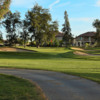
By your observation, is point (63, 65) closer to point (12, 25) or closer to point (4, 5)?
point (4, 5)

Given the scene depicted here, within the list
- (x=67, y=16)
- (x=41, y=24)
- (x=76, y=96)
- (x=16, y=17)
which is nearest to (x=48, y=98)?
(x=76, y=96)

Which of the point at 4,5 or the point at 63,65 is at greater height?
the point at 4,5

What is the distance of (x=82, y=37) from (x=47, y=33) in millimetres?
50617

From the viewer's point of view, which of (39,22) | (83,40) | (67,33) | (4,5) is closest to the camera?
(4,5)

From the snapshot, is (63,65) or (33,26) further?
(33,26)

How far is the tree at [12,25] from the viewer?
67125 millimetres

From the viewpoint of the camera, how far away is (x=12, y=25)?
225 feet

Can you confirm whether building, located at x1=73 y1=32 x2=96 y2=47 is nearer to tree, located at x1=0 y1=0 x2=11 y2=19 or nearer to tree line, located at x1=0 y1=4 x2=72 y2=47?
tree line, located at x1=0 y1=4 x2=72 y2=47

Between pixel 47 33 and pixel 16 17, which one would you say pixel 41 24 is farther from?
pixel 16 17

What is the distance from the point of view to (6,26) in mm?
68125

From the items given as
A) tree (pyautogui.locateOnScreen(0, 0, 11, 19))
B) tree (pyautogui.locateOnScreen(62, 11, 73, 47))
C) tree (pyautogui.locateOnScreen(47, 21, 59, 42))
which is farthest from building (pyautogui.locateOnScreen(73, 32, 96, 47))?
tree (pyautogui.locateOnScreen(0, 0, 11, 19))

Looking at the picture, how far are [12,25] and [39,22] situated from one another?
37.3ft

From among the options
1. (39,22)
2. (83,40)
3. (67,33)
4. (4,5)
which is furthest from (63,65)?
(83,40)

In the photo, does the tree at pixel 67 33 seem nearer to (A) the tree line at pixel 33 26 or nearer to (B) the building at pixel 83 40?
(B) the building at pixel 83 40
